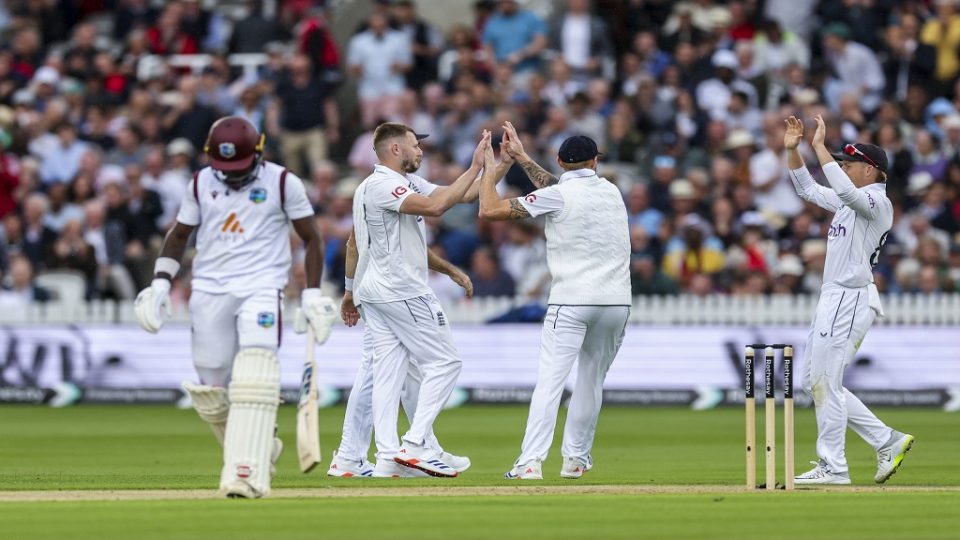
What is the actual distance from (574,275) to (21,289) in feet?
45.7

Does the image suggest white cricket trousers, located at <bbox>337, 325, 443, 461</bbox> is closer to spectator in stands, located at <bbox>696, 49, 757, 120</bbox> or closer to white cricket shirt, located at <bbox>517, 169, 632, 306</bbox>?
white cricket shirt, located at <bbox>517, 169, 632, 306</bbox>

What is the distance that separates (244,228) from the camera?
38.3ft

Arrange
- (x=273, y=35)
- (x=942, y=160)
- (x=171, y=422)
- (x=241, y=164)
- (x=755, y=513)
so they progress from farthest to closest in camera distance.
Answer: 1. (x=273, y=35)
2. (x=942, y=160)
3. (x=171, y=422)
4. (x=241, y=164)
5. (x=755, y=513)

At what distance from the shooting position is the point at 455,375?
13.5 metres

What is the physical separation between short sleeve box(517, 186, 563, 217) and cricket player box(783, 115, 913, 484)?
161cm

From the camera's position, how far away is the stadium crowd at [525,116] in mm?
24922

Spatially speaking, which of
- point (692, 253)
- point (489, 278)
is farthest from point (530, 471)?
point (692, 253)

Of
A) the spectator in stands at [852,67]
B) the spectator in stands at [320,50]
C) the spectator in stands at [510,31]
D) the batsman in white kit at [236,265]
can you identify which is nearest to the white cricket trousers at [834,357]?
the batsman in white kit at [236,265]

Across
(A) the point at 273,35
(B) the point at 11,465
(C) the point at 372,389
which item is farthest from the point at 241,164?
(A) the point at 273,35

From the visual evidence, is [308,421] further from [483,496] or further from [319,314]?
[483,496]

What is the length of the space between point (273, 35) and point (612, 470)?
17.1 m

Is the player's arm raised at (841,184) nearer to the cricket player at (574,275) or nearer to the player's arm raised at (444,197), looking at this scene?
the cricket player at (574,275)

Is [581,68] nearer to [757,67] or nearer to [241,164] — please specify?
[757,67]

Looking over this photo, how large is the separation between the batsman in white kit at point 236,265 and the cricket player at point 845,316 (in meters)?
3.67
